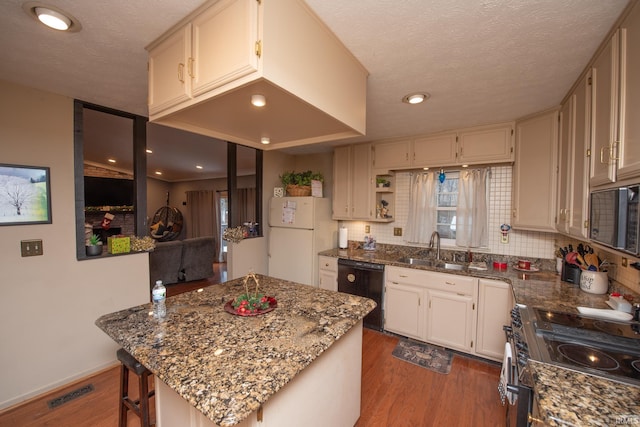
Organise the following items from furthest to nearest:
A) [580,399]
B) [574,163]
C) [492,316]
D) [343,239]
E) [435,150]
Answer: [343,239]
[435,150]
[492,316]
[574,163]
[580,399]

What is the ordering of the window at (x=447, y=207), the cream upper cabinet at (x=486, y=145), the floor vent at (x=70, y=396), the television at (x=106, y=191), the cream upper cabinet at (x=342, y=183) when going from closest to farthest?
the floor vent at (x=70, y=396)
the cream upper cabinet at (x=486, y=145)
the window at (x=447, y=207)
the cream upper cabinet at (x=342, y=183)
the television at (x=106, y=191)

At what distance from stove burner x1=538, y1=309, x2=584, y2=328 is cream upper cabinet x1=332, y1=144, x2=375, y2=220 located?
1984 millimetres

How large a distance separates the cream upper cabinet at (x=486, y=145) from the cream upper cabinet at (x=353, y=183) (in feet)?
3.49

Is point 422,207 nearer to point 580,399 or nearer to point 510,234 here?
point 510,234

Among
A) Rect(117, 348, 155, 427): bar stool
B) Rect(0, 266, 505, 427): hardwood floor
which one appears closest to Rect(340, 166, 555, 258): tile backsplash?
Rect(0, 266, 505, 427): hardwood floor

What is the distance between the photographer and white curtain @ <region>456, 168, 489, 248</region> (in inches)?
112

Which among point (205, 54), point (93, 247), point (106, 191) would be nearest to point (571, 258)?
point (205, 54)

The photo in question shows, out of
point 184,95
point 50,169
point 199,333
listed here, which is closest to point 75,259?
point 50,169

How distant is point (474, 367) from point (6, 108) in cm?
427

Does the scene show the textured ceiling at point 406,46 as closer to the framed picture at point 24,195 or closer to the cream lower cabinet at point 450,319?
the framed picture at point 24,195

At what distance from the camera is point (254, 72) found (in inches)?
39.4

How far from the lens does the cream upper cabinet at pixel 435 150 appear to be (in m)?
2.79

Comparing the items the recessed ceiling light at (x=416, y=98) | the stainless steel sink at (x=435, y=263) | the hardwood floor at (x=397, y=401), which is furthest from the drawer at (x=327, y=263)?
the recessed ceiling light at (x=416, y=98)

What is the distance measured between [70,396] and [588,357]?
129 inches
